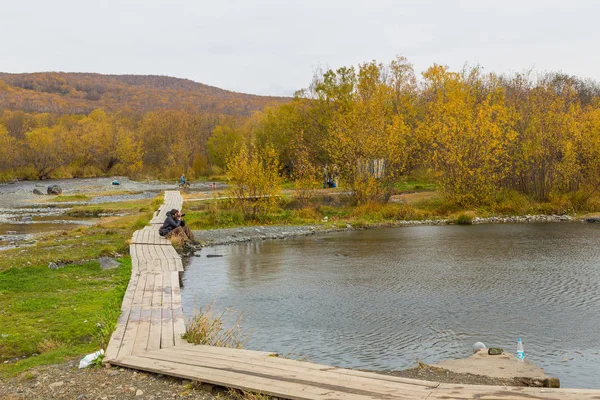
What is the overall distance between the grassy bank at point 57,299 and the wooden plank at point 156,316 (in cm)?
77

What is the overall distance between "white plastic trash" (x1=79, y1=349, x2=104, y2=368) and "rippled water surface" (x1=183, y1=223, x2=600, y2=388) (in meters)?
3.31

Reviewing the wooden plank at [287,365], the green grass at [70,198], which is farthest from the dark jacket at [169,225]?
the green grass at [70,198]

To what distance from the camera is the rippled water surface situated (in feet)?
38.7

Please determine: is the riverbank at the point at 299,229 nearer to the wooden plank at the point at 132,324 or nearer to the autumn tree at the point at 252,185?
the autumn tree at the point at 252,185

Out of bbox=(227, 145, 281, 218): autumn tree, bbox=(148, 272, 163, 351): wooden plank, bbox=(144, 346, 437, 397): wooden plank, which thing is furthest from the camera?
bbox=(227, 145, 281, 218): autumn tree

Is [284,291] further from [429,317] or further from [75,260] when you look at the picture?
[75,260]

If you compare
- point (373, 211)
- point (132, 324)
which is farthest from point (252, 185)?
point (132, 324)

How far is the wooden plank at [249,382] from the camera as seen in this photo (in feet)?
24.2

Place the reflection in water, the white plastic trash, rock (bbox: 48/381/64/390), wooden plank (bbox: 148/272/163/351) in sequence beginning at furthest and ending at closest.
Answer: the reflection in water < wooden plank (bbox: 148/272/163/351) < the white plastic trash < rock (bbox: 48/381/64/390)

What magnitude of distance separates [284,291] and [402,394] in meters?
9.74

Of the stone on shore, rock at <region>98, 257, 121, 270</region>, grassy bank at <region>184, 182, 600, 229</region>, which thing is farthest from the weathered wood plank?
grassy bank at <region>184, 182, 600, 229</region>

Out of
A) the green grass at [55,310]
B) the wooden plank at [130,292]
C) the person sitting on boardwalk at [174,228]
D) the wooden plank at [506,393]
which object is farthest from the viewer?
the person sitting on boardwalk at [174,228]

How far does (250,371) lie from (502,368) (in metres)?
4.40

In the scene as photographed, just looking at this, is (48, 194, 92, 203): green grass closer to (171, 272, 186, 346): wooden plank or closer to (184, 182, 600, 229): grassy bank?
(184, 182, 600, 229): grassy bank
